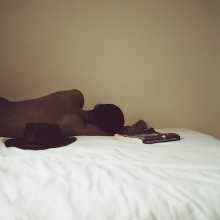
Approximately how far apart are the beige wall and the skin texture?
311 mm

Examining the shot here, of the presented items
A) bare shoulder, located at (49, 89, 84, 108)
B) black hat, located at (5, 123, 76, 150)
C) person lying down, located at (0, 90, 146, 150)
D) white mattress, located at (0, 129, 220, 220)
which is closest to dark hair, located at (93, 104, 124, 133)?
person lying down, located at (0, 90, 146, 150)

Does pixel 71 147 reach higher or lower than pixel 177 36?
lower

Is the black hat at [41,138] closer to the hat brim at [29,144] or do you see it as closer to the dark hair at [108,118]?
the hat brim at [29,144]

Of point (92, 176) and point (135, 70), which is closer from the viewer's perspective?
point (92, 176)

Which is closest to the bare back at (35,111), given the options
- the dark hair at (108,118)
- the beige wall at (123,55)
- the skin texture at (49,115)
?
the skin texture at (49,115)

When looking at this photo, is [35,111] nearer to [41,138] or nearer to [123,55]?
[41,138]

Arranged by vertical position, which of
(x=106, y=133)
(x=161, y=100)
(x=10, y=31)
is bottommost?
(x=106, y=133)

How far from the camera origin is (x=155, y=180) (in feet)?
2.92

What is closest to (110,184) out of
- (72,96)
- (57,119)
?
(57,119)

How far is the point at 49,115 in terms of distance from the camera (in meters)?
1.66

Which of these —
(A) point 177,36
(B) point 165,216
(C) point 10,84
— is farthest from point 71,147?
(A) point 177,36

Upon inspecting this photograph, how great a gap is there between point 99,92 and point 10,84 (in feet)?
1.98

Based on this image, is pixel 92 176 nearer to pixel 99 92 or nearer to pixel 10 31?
pixel 99 92

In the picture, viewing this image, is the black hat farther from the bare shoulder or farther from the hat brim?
the bare shoulder
